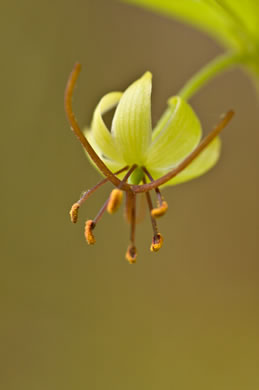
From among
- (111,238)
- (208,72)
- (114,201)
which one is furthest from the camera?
(111,238)

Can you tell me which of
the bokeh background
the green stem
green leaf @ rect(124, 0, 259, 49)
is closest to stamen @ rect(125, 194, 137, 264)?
the green stem

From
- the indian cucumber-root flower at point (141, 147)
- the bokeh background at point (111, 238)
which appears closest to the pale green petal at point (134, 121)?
the indian cucumber-root flower at point (141, 147)

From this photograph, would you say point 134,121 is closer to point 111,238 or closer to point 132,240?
point 132,240

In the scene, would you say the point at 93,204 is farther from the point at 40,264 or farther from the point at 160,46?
the point at 160,46

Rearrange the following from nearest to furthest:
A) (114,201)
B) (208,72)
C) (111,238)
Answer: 1. (114,201)
2. (208,72)
3. (111,238)

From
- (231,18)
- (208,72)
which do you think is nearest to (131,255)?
(208,72)

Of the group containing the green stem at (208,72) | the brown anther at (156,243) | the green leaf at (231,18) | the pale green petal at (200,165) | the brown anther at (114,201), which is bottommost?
the brown anther at (156,243)

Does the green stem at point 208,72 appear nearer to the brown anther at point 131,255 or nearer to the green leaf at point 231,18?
the green leaf at point 231,18

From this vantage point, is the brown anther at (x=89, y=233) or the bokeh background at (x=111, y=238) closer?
the brown anther at (x=89, y=233)
